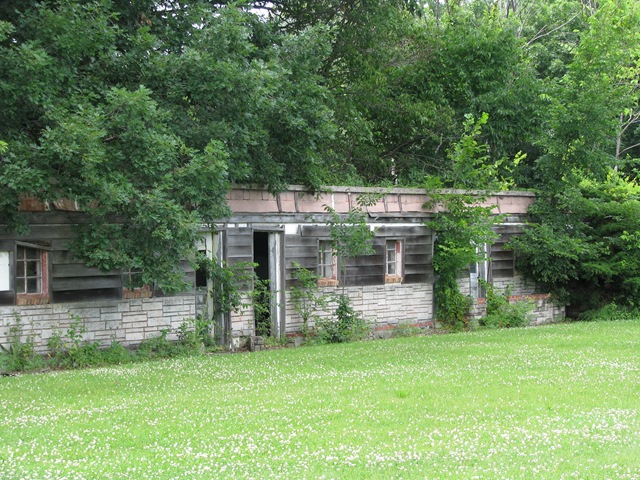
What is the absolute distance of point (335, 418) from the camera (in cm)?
972

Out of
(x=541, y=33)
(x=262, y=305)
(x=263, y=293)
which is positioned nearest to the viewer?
(x=262, y=305)

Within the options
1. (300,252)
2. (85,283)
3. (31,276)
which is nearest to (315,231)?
(300,252)

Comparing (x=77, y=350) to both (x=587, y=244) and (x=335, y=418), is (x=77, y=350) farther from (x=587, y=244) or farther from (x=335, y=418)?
(x=587, y=244)

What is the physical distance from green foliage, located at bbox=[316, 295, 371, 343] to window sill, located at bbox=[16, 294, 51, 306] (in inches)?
254

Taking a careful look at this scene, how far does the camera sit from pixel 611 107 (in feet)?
85.4

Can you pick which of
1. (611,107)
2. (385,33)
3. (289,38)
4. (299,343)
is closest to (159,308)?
(299,343)

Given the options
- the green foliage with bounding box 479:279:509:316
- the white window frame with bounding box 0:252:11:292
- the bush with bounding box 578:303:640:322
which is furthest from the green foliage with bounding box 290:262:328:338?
the bush with bounding box 578:303:640:322

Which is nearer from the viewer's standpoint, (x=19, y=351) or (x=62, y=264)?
(x=19, y=351)

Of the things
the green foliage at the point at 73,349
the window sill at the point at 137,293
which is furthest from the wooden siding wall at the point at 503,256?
the green foliage at the point at 73,349

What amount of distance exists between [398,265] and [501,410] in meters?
12.2

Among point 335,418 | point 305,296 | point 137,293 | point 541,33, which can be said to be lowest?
point 335,418

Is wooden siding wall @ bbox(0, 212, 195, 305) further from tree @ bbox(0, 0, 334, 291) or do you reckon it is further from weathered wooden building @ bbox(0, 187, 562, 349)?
tree @ bbox(0, 0, 334, 291)

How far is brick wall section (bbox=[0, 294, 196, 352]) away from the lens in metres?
15.6

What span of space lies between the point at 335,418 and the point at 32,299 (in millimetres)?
8264
